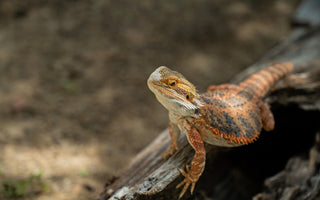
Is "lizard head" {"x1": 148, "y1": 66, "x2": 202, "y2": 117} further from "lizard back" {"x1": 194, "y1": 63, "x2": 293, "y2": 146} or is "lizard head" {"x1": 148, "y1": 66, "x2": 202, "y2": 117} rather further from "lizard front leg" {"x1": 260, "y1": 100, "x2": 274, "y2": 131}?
"lizard front leg" {"x1": 260, "y1": 100, "x2": 274, "y2": 131}

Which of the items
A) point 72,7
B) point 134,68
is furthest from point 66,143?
point 72,7

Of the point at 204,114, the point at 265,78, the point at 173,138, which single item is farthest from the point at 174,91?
the point at 265,78

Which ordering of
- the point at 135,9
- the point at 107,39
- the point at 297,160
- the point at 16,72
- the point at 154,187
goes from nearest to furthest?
the point at 154,187 → the point at 297,160 → the point at 16,72 → the point at 107,39 → the point at 135,9

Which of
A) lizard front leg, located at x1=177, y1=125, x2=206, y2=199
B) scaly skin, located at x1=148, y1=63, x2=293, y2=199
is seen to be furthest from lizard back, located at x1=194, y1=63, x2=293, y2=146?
lizard front leg, located at x1=177, y1=125, x2=206, y2=199

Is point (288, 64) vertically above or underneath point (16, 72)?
underneath

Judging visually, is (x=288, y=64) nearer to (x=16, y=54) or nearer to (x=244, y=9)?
(x=244, y=9)

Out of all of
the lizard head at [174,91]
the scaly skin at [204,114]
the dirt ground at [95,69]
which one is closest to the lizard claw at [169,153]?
the scaly skin at [204,114]

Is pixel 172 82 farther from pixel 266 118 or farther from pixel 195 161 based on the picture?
pixel 266 118
